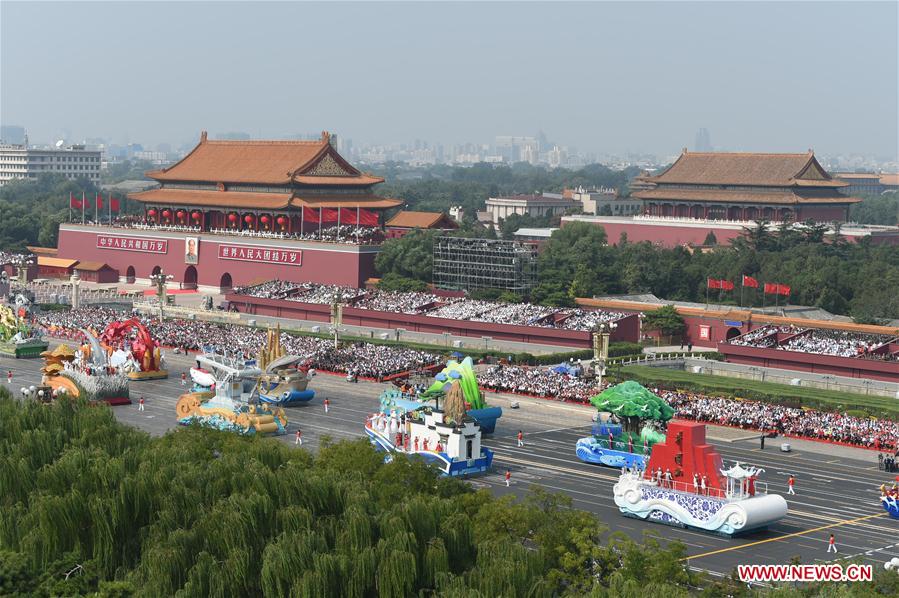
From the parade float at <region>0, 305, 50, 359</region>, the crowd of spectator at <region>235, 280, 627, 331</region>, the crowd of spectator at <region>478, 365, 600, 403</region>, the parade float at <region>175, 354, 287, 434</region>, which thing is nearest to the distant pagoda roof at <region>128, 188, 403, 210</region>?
the crowd of spectator at <region>235, 280, 627, 331</region>

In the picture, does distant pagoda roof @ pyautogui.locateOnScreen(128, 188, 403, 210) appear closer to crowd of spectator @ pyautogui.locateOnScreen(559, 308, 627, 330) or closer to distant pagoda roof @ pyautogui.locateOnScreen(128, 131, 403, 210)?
distant pagoda roof @ pyautogui.locateOnScreen(128, 131, 403, 210)

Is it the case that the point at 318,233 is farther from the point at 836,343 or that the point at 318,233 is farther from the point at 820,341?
the point at 836,343

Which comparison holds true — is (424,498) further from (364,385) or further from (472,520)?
(364,385)

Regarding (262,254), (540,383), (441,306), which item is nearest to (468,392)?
(540,383)

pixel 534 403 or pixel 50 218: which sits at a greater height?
pixel 50 218

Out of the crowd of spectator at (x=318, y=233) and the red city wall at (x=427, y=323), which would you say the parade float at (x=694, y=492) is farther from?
the crowd of spectator at (x=318, y=233)

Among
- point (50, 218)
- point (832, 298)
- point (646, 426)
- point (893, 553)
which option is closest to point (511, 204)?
point (50, 218)
